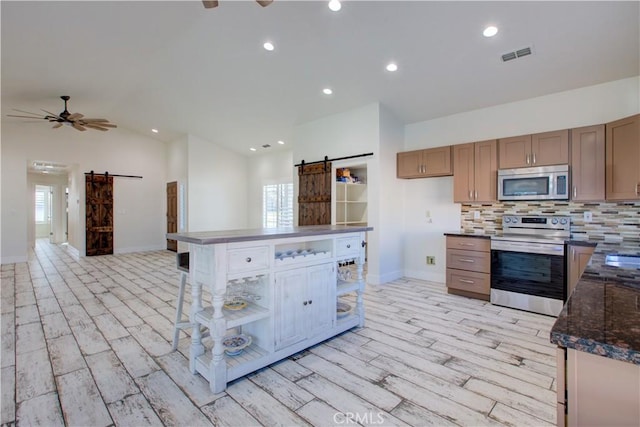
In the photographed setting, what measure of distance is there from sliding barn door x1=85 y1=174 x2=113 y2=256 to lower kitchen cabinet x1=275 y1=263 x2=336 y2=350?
7.75 metres

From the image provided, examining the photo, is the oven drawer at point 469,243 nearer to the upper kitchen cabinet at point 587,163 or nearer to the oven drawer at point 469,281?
the oven drawer at point 469,281

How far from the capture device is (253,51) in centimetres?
399

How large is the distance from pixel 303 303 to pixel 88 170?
317 inches

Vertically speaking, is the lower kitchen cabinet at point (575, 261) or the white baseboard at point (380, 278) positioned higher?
the lower kitchen cabinet at point (575, 261)

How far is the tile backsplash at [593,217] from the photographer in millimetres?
3443

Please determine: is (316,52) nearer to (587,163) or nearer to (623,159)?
(587,163)

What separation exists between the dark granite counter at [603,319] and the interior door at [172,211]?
870 cm

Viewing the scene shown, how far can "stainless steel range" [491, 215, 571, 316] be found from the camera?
3.43m

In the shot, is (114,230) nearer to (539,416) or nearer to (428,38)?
(428,38)

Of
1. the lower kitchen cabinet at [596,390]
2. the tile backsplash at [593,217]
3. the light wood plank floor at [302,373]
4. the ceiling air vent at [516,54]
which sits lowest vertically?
the light wood plank floor at [302,373]

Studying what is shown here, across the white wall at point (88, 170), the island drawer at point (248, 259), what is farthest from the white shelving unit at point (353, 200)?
the white wall at point (88, 170)

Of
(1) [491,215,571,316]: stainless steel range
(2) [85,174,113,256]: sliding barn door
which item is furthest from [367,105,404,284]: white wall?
(2) [85,174,113,256]: sliding barn door

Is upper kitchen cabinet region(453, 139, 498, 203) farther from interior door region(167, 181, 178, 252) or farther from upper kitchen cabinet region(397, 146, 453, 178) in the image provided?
interior door region(167, 181, 178, 252)

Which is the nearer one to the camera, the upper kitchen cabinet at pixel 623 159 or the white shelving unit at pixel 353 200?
the upper kitchen cabinet at pixel 623 159
